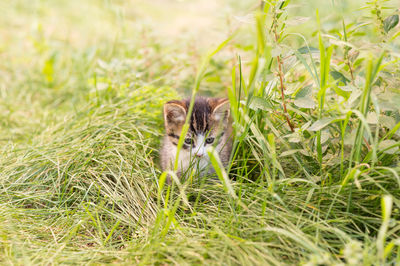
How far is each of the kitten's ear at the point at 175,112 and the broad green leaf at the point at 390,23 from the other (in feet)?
4.98

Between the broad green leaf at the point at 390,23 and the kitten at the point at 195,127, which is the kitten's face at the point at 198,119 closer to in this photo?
the kitten at the point at 195,127

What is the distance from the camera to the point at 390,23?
2.46m

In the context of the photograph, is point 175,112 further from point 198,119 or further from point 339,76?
point 339,76

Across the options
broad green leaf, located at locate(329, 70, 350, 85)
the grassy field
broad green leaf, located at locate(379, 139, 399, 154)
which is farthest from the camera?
broad green leaf, located at locate(329, 70, 350, 85)

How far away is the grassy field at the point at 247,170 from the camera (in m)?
2.04

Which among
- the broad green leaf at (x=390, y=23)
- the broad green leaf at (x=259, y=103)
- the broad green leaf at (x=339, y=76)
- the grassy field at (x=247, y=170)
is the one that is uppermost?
the broad green leaf at (x=390, y=23)

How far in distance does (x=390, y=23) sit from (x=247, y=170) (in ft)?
4.29

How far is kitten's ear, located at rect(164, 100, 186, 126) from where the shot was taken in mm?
3182

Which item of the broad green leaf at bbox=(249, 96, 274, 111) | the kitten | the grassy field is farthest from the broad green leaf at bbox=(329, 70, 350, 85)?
the kitten

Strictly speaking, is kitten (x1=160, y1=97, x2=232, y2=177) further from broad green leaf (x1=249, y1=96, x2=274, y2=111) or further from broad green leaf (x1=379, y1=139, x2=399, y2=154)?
broad green leaf (x1=379, y1=139, x2=399, y2=154)

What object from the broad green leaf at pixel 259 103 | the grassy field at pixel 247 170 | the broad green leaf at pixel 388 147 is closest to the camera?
the grassy field at pixel 247 170

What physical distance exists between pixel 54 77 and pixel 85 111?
5.34 ft

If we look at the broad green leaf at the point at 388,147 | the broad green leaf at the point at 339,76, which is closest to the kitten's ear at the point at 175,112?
the broad green leaf at the point at 339,76

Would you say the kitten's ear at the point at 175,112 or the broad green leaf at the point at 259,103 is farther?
the kitten's ear at the point at 175,112
